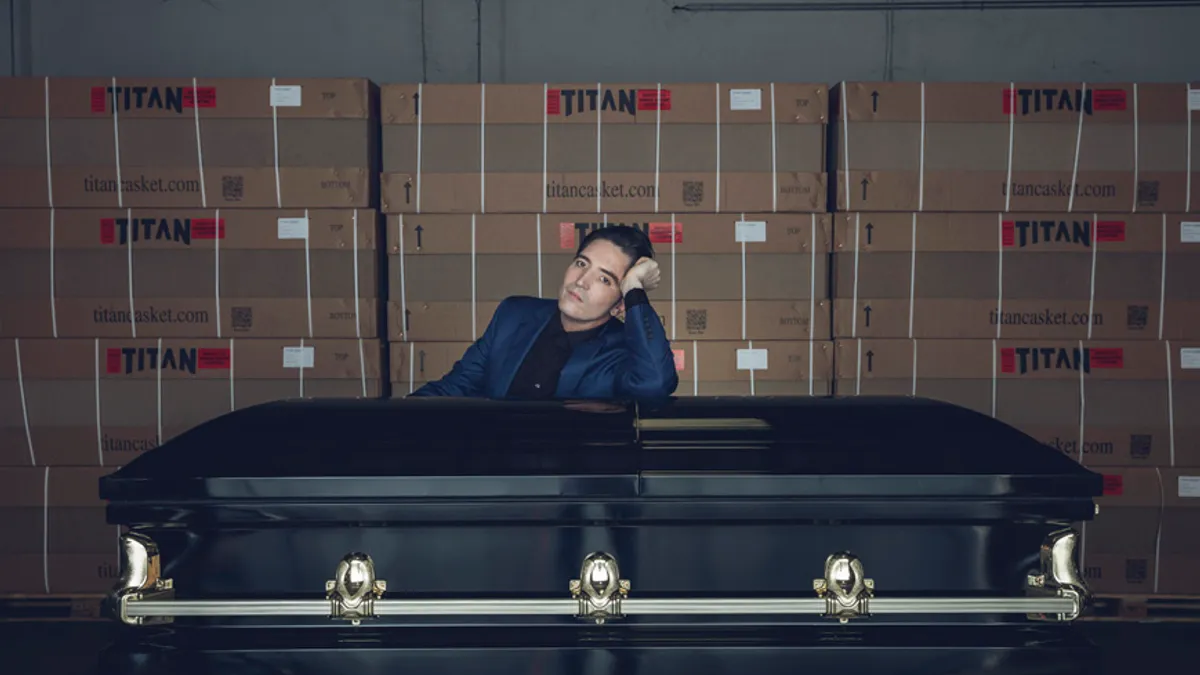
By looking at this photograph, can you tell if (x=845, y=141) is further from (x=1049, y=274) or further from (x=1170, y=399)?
(x=1170, y=399)

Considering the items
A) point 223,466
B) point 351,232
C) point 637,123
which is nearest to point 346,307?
point 351,232

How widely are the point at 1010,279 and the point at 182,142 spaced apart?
8.45 feet

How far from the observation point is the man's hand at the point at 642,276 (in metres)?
1.89

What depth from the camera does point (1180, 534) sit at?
9.40 ft

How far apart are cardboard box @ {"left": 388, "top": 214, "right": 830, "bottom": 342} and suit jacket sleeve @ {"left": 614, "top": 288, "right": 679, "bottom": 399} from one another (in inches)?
38.7

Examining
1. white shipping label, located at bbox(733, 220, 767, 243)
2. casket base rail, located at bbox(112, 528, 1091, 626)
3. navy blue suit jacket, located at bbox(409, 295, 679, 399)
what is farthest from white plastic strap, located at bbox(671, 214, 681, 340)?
casket base rail, located at bbox(112, 528, 1091, 626)

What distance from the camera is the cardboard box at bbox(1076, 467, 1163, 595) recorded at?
9.37 ft

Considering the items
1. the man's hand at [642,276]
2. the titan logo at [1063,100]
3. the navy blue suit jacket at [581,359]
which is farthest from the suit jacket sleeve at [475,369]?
the titan logo at [1063,100]

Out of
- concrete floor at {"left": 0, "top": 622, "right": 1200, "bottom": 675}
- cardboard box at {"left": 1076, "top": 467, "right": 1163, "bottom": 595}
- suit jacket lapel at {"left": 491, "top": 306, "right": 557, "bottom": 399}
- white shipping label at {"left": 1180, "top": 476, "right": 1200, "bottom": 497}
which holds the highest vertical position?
suit jacket lapel at {"left": 491, "top": 306, "right": 557, "bottom": 399}

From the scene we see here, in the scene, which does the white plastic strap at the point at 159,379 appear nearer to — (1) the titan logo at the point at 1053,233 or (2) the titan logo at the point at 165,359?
(2) the titan logo at the point at 165,359

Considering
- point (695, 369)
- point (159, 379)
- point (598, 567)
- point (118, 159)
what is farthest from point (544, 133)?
point (598, 567)

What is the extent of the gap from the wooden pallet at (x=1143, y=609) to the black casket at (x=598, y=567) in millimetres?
2185

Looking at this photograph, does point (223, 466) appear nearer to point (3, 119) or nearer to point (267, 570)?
point (267, 570)

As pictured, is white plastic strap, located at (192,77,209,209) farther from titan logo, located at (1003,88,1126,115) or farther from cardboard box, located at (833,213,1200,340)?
titan logo, located at (1003,88,1126,115)
